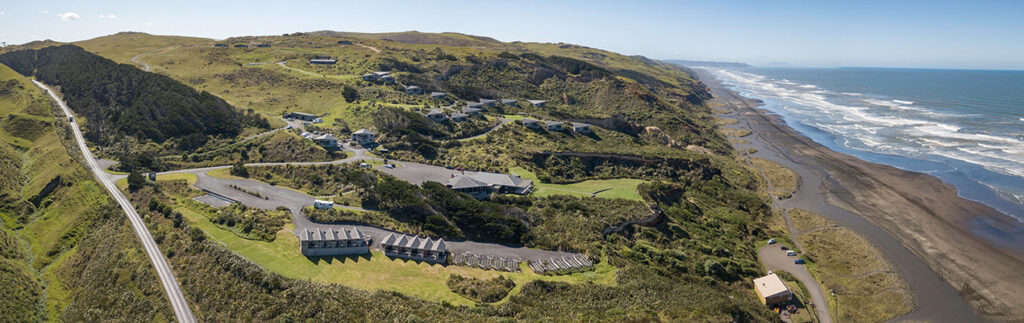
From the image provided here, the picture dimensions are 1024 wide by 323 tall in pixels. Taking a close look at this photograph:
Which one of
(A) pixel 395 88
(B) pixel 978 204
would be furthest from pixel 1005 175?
(A) pixel 395 88

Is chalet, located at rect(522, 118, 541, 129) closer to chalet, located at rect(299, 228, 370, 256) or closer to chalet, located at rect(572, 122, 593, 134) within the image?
chalet, located at rect(572, 122, 593, 134)

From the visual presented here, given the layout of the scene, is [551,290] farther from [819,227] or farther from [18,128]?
[18,128]

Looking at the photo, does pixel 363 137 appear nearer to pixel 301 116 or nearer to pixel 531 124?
pixel 301 116

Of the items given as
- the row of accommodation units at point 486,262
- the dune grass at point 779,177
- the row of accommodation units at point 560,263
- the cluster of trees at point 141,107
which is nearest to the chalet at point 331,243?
the row of accommodation units at point 486,262

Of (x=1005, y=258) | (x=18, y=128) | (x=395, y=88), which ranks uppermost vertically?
(x=395, y=88)

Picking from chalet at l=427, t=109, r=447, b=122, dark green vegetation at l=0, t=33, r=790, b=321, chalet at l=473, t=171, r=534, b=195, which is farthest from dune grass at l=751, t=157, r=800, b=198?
chalet at l=427, t=109, r=447, b=122

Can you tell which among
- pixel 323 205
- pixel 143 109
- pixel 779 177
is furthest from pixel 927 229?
pixel 143 109
